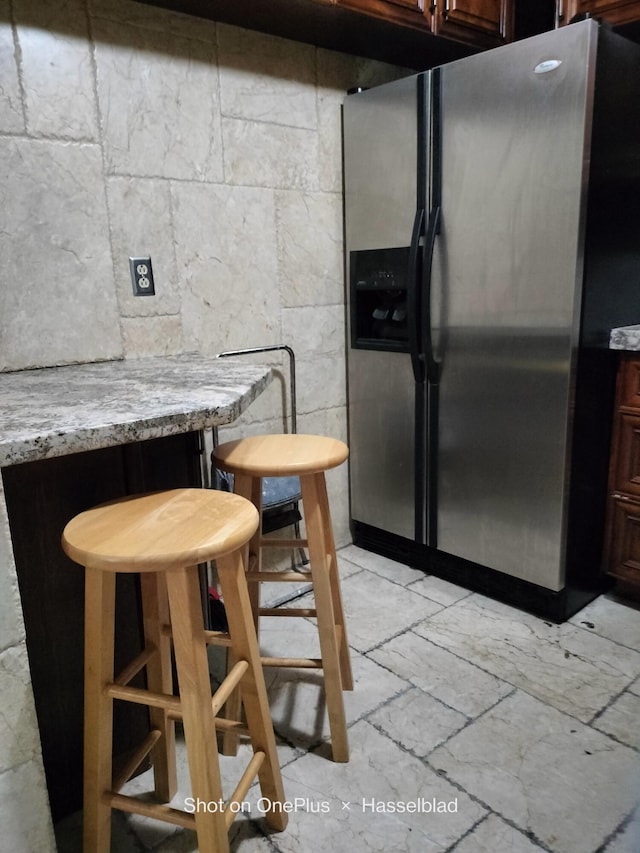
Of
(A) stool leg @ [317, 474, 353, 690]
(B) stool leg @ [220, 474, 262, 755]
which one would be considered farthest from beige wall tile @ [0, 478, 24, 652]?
(A) stool leg @ [317, 474, 353, 690]

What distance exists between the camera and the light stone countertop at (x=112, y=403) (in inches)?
40.3

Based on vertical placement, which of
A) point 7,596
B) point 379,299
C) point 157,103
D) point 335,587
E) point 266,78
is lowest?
point 335,587

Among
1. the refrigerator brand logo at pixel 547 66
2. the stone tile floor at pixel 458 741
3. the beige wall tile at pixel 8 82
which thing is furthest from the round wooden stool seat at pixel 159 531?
the refrigerator brand logo at pixel 547 66

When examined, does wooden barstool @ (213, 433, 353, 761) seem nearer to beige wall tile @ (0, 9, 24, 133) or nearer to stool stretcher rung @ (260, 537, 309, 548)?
stool stretcher rung @ (260, 537, 309, 548)

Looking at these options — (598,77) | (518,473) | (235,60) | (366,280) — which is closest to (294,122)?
(235,60)

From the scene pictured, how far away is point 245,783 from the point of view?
1266 millimetres

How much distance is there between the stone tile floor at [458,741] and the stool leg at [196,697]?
362mm

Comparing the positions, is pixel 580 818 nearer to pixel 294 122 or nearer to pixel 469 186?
pixel 469 186

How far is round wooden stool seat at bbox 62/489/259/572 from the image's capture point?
100cm

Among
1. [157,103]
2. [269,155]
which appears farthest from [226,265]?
[157,103]

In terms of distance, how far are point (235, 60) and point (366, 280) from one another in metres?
0.92

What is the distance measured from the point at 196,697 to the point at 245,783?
338 mm

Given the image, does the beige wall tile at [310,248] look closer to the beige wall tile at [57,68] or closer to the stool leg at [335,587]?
the beige wall tile at [57,68]

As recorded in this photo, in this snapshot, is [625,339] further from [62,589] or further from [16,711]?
[16,711]
